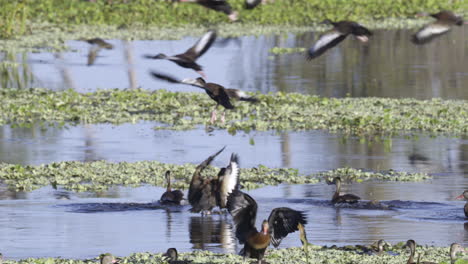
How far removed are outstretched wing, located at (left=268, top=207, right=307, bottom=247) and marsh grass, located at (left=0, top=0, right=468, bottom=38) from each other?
110ft

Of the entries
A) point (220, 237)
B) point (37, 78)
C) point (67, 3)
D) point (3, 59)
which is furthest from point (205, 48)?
point (67, 3)

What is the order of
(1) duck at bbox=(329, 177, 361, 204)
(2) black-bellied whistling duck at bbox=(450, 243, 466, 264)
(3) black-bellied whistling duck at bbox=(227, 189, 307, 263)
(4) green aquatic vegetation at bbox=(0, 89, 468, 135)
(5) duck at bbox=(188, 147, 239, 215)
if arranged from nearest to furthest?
1. (2) black-bellied whistling duck at bbox=(450, 243, 466, 264)
2. (3) black-bellied whistling duck at bbox=(227, 189, 307, 263)
3. (5) duck at bbox=(188, 147, 239, 215)
4. (1) duck at bbox=(329, 177, 361, 204)
5. (4) green aquatic vegetation at bbox=(0, 89, 468, 135)

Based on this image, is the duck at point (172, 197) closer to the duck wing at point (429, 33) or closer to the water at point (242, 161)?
the water at point (242, 161)

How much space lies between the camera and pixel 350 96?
26312 millimetres

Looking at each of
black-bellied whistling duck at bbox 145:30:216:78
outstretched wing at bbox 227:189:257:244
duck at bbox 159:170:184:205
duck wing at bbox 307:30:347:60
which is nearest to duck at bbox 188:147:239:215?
duck at bbox 159:170:184:205

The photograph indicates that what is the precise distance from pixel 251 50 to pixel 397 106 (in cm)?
1588

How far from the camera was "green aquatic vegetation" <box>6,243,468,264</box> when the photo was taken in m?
11.0

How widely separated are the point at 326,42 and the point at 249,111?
8.83m

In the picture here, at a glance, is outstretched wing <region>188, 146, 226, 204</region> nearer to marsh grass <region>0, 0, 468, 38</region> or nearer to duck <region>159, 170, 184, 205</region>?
duck <region>159, 170, 184, 205</region>

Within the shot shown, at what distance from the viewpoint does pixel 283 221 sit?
36.8 feet

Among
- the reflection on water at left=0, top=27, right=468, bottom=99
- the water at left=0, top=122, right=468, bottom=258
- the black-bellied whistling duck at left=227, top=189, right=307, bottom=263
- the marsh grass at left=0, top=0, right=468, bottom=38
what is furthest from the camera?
the marsh grass at left=0, top=0, right=468, bottom=38

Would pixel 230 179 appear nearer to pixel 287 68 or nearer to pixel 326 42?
pixel 326 42

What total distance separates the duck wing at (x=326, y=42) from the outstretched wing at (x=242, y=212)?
3794mm

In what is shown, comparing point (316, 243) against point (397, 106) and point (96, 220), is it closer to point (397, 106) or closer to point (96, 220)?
point (96, 220)
